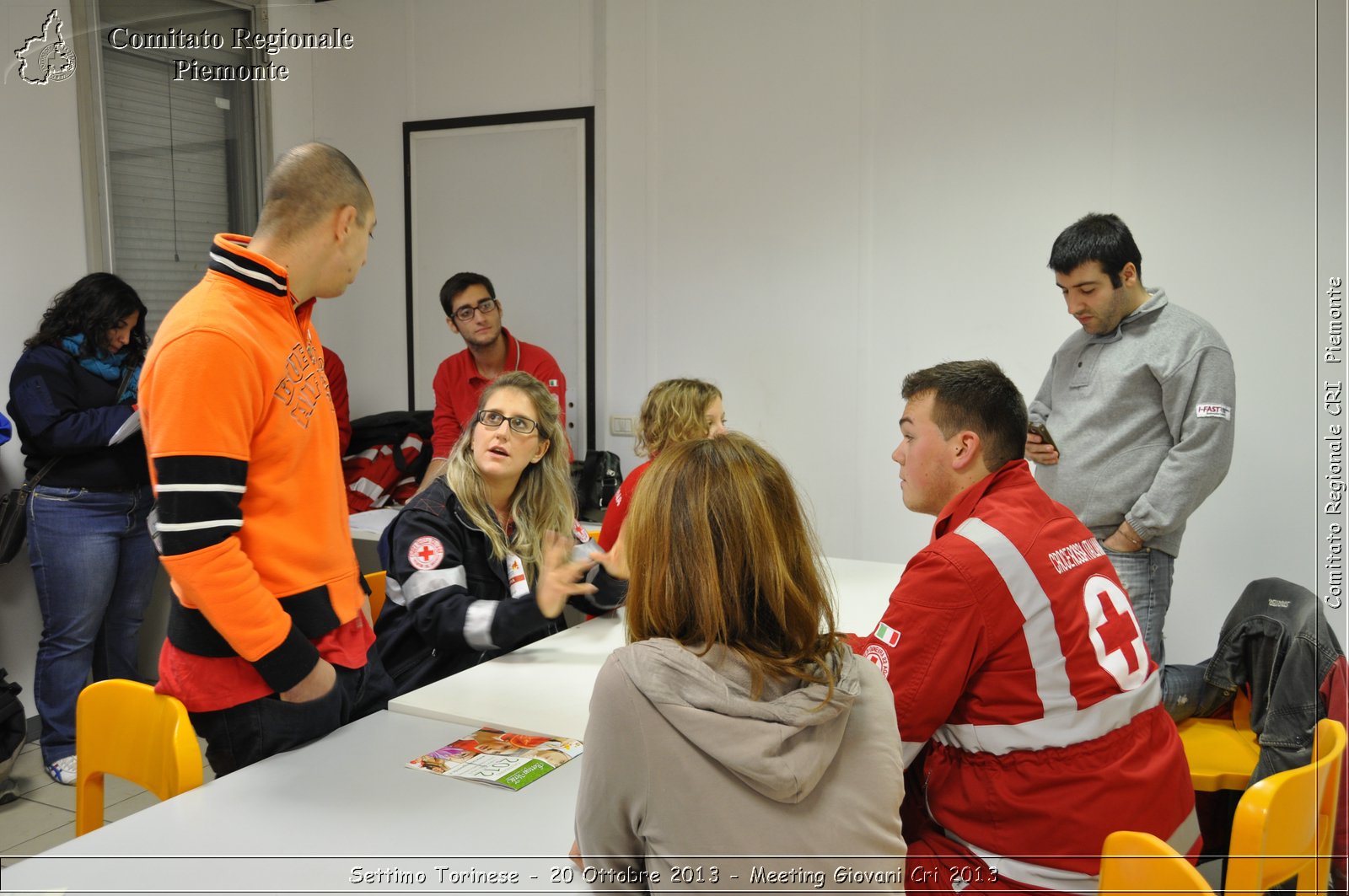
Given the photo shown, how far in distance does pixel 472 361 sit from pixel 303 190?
8.70ft

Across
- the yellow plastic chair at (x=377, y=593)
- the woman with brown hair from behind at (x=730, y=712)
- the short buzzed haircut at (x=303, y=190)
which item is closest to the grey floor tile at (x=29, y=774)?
the yellow plastic chair at (x=377, y=593)

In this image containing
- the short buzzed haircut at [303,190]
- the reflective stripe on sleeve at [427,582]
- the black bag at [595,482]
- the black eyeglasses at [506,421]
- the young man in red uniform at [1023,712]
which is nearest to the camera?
the young man in red uniform at [1023,712]

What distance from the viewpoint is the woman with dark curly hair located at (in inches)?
132

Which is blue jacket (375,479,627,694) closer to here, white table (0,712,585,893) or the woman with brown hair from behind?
white table (0,712,585,893)

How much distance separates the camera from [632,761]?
1086mm

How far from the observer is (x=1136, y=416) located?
2850 mm

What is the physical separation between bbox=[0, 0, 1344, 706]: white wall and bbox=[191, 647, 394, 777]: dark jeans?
59.4 inches

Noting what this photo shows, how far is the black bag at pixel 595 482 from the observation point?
4.43 meters

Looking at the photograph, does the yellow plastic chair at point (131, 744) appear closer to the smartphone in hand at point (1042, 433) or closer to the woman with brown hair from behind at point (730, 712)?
the woman with brown hair from behind at point (730, 712)

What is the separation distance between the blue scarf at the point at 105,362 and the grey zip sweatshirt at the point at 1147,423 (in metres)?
3.09

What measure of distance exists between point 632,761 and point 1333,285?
3.25 m

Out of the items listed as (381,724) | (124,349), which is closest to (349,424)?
(124,349)

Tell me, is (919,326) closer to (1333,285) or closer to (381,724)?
(1333,285)

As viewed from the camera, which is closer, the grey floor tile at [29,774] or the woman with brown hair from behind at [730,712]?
the woman with brown hair from behind at [730,712]
